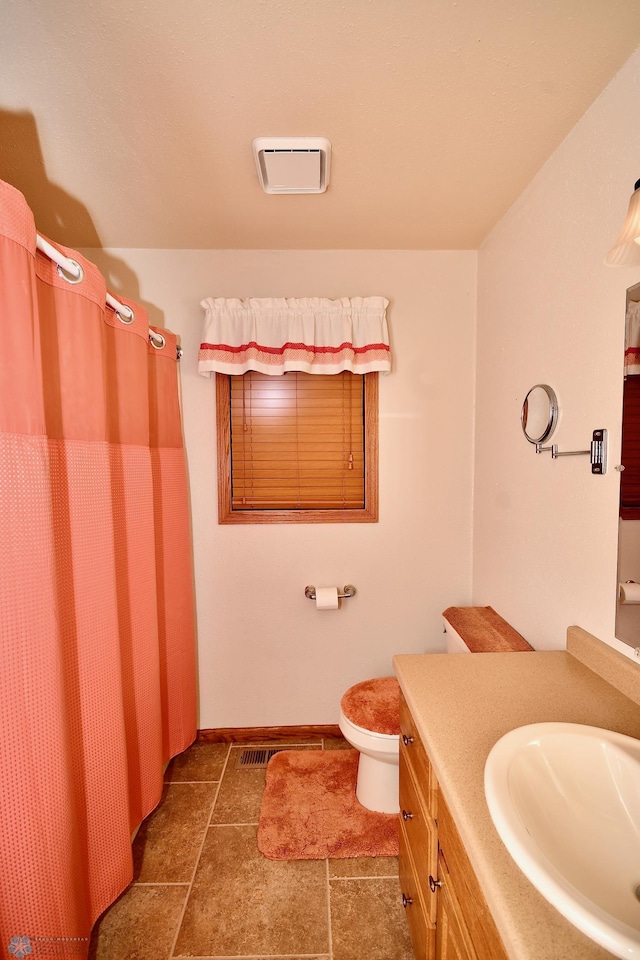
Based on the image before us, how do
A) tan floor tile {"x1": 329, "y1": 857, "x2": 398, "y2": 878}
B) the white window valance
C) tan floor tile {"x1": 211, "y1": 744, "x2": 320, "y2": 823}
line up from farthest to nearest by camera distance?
1. the white window valance
2. tan floor tile {"x1": 211, "y1": 744, "x2": 320, "y2": 823}
3. tan floor tile {"x1": 329, "y1": 857, "x2": 398, "y2": 878}

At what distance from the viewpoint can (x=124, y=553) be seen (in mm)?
1503

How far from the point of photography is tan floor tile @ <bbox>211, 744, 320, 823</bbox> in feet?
5.53

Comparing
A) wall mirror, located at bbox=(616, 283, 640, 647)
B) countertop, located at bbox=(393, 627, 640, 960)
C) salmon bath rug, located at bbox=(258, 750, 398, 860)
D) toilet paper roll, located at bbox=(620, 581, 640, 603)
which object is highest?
wall mirror, located at bbox=(616, 283, 640, 647)

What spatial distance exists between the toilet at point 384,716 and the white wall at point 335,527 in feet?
1.12

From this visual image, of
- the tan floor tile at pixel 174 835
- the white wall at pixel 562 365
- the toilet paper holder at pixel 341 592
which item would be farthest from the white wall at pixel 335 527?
the tan floor tile at pixel 174 835

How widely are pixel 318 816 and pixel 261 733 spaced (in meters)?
0.54

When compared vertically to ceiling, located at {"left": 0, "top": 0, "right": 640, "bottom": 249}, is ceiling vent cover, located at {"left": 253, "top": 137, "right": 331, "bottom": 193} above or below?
below

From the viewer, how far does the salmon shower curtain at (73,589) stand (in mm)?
973

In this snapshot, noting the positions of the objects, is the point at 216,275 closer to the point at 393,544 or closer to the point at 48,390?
the point at 48,390

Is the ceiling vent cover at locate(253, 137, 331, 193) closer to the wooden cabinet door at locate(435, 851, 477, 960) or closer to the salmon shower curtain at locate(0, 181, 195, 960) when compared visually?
the salmon shower curtain at locate(0, 181, 195, 960)

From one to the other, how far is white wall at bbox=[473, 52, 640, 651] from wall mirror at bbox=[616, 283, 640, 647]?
0.09 feet

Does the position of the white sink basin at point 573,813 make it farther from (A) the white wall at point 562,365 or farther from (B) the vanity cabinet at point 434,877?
(A) the white wall at point 562,365

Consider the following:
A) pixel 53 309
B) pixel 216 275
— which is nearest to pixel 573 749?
pixel 53 309

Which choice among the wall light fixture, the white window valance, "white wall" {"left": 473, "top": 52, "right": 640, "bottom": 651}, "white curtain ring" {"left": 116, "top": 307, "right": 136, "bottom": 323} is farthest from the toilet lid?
"white curtain ring" {"left": 116, "top": 307, "right": 136, "bottom": 323}
